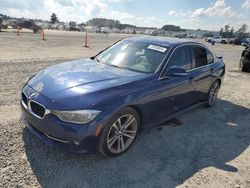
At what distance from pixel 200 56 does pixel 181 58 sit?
0.97 m

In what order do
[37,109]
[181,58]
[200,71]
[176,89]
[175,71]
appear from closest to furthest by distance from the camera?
[37,109]
[175,71]
[176,89]
[181,58]
[200,71]

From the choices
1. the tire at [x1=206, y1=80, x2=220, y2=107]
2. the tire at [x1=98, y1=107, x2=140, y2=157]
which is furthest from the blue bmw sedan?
the tire at [x1=206, y1=80, x2=220, y2=107]

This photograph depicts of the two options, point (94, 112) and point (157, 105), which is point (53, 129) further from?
point (157, 105)

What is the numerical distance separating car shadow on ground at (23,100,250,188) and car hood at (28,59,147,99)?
898 millimetres

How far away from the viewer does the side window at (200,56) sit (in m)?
5.48

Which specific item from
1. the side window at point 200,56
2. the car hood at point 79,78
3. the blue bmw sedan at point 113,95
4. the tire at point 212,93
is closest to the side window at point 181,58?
the blue bmw sedan at point 113,95

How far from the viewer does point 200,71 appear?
5508mm

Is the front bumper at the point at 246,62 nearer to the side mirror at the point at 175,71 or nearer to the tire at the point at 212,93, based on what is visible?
the tire at the point at 212,93

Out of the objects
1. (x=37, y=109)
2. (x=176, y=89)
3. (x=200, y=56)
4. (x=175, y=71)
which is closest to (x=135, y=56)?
(x=175, y=71)

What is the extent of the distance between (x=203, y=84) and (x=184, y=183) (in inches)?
113

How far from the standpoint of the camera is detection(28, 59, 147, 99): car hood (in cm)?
353

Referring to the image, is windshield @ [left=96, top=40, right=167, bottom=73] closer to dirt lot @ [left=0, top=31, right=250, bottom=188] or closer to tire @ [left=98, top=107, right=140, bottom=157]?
tire @ [left=98, top=107, right=140, bottom=157]

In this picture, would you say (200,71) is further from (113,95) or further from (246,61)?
(246,61)

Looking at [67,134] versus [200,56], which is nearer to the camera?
[67,134]
